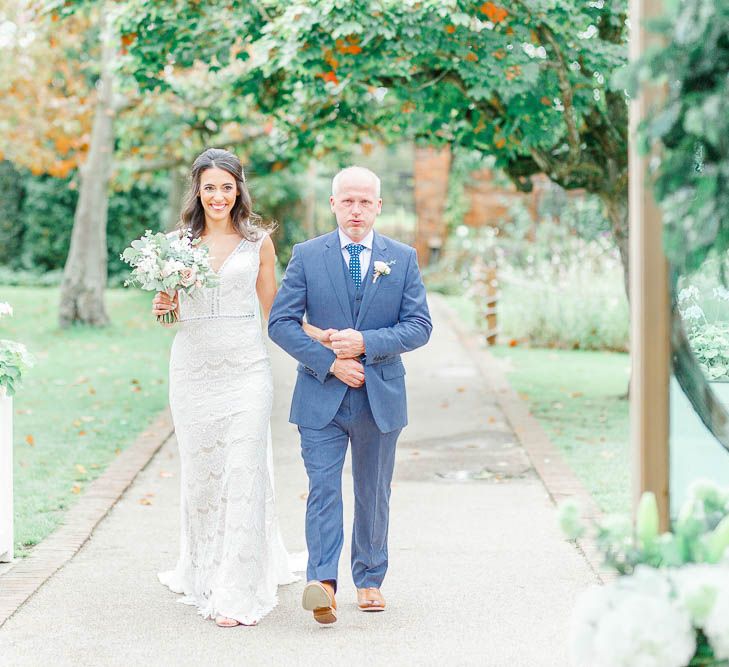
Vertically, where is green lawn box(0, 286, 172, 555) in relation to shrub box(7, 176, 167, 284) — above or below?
below

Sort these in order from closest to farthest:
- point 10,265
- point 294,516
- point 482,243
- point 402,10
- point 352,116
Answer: point 294,516 → point 402,10 → point 352,116 → point 482,243 → point 10,265

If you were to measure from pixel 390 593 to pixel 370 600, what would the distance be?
1.19ft

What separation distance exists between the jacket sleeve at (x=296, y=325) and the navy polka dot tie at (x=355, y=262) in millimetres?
212

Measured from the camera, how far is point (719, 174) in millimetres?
3088

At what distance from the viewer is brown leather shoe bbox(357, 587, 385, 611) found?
18.0ft

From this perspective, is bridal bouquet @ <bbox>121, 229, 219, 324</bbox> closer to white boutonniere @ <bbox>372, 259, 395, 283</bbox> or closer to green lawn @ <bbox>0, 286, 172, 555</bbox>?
white boutonniere @ <bbox>372, 259, 395, 283</bbox>

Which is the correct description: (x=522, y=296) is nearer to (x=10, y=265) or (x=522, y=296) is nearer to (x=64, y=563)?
(x=64, y=563)

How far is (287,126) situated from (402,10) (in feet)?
12.6

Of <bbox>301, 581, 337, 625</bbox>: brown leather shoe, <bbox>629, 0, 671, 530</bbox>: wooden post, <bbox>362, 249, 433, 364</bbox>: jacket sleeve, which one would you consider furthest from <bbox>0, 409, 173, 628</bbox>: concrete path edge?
<bbox>629, 0, 671, 530</bbox>: wooden post

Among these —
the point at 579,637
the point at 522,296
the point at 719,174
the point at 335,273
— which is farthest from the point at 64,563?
the point at 522,296

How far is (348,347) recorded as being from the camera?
5.21 m

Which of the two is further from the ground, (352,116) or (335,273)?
(352,116)

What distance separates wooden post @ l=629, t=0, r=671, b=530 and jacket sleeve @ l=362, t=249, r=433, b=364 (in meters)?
1.59

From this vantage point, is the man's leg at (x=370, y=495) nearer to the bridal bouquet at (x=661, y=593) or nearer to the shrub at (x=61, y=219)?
the bridal bouquet at (x=661, y=593)
